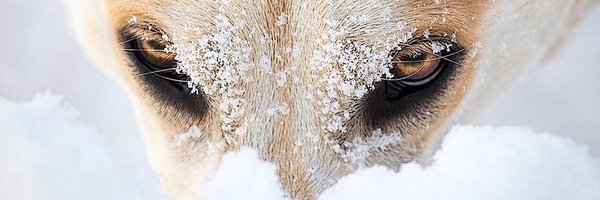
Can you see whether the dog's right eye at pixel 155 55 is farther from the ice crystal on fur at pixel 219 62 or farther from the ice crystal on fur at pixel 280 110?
the ice crystal on fur at pixel 280 110

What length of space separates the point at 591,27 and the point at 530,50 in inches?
5.6

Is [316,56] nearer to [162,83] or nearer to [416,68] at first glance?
[416,68]

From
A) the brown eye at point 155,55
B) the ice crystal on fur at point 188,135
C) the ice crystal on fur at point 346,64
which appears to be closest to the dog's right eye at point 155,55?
the brown eye at point 155,55

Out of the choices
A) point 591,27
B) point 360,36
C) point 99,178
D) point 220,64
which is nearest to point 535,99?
point 591,27

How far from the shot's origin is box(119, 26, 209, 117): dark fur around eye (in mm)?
1681

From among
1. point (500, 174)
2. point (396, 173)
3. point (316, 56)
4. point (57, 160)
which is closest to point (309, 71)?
point (316, 56)

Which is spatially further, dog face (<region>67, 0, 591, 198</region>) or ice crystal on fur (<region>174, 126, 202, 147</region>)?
ice crystal on fur (<region>174, 126, 202, 147</region>)

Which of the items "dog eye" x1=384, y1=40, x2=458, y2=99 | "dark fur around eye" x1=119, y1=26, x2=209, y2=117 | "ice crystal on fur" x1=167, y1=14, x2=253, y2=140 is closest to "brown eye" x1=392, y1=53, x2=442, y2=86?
"dog eye" x1=384, y1=40, x2=458, y2=99

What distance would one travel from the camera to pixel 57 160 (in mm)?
1798

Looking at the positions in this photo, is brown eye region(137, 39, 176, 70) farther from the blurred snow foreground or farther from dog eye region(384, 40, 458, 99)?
dog eye region(384, 40, 458, 99)

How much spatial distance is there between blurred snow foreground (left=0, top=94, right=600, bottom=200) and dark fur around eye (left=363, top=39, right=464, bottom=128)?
3.6 inches

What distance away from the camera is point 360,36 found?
150 centimetres

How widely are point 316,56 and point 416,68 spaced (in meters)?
0.22

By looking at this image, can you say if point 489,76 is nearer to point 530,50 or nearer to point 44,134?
point 530,50
